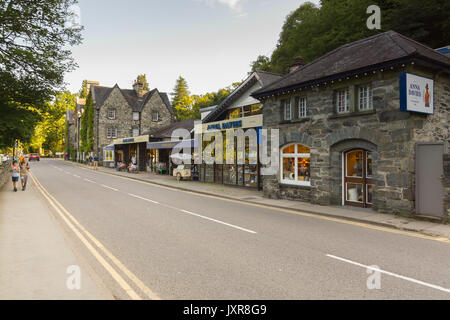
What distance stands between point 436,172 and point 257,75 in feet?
42.7

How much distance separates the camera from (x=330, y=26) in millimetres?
31453

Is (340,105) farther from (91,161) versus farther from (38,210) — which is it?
(91,161)

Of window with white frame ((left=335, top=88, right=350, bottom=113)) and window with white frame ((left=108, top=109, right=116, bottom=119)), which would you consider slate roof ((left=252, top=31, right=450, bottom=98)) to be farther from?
window with white frame ((left=108, top=109, right=116, bottom=119))

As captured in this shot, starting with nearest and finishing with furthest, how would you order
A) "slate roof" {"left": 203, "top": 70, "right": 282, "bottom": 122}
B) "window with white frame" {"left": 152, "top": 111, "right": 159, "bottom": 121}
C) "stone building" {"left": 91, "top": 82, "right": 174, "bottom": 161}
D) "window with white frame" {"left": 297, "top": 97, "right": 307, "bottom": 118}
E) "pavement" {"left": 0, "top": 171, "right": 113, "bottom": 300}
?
"pavement" {"left": 0, "top": 171, "right": 113, "bottom": 300} < "window with white frame" {"left": 297, "top": 97, "right": 307, "bottom": 118} < "slate roof" {"left": 203, "top": 70, "right": 282, "bottom": 122} < "stone building" {"left": 91, "top": 82, "right": 174, "bottom": 161} < "window with white frame" {"left": 152, "top": 111, "right": 159, "bottom": 121}

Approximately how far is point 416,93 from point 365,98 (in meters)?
1.86

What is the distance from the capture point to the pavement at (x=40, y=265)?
4375mm

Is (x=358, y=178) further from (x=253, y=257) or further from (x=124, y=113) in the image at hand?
(x=124, y=113)

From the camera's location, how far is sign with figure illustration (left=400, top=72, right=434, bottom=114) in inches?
398

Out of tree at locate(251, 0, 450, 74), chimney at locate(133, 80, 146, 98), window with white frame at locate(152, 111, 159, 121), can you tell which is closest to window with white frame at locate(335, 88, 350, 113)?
tree at locate(251, 0, 450, 74)

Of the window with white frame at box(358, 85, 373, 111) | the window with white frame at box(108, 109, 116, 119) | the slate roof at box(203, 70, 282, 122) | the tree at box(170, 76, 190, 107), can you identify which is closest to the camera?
the window with white frame at box(358, 85, 373, 111)

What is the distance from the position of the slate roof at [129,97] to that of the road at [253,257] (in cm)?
4080

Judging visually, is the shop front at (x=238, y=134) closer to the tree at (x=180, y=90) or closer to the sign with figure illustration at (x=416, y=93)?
the sign with figure illustration at (x=416, y=93)

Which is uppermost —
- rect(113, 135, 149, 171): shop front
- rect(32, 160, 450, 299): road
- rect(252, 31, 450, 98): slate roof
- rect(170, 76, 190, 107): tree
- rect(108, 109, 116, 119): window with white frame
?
Answer: rect(170, 76, 190, 107): tree

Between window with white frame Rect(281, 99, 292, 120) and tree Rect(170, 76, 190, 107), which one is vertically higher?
tree Rect(170, 76, 190, 107)
